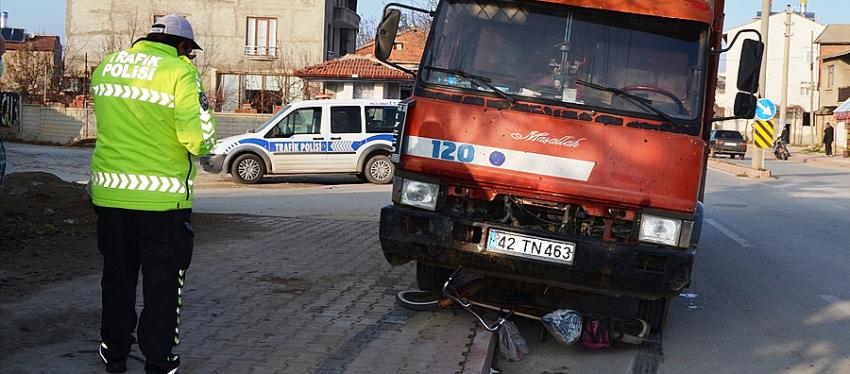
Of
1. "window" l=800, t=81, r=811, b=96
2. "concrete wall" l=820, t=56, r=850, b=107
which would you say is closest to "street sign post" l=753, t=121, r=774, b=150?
"concrete wall" l=820, t=56, r=850, b=107

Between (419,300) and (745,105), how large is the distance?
117 inches

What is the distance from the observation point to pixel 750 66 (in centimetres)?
714

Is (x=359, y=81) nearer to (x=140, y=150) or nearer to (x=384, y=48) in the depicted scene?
(x=384, y=48)

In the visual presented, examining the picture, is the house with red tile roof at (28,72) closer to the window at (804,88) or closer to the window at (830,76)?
the window at (830,76)

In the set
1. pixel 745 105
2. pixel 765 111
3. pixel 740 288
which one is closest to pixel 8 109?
pixel 745 105

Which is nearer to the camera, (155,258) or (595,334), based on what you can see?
(155,258)

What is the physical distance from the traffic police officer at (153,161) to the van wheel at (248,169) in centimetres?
1625

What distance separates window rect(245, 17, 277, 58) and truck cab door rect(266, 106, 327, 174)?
28.9 meters

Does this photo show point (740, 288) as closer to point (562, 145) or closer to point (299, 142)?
point (562, 145)

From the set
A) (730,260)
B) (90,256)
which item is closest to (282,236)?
(90,256)

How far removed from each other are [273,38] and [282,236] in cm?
3940

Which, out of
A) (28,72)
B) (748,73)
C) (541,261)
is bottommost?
(541,261)

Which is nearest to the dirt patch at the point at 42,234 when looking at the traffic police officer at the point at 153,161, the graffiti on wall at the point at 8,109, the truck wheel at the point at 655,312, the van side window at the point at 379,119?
the graffiti on wall at the point at 8,109

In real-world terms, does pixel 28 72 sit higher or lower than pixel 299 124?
higher
